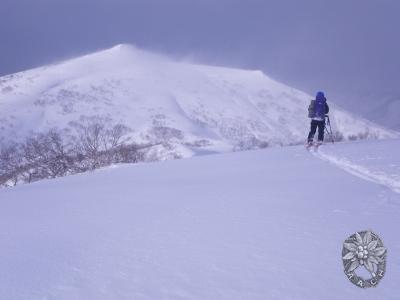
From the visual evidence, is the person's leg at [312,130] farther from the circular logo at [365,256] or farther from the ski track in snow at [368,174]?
the circular logo at [365,256]

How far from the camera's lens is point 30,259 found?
342 centimetres

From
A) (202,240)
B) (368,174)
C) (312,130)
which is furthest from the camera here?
(312,130)

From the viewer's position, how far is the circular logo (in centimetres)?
246

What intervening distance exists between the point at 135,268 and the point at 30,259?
36.7 inches

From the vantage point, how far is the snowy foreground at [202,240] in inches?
105

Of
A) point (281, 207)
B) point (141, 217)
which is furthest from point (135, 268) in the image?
point (281, 207)

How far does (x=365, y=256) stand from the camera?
2.49 metres

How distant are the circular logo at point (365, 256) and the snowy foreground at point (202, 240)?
59mm

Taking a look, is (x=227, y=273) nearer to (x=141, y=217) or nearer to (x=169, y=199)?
(x=141, y=217)

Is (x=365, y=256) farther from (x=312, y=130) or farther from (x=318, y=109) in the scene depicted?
(x=318, y=109)

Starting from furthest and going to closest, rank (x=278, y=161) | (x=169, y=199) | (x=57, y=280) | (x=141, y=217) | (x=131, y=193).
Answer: (x=278, y=161), (x=131, y=193), (x=169, y=199), (x=141, y=217), (x=57, y=280)

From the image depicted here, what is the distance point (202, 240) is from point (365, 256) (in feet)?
4.88

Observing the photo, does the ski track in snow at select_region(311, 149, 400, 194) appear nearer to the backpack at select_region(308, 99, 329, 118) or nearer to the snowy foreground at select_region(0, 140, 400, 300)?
the snowy foreground at select_region(0, 140, 400, 300)

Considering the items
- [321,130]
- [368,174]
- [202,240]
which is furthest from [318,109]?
[202,240]
